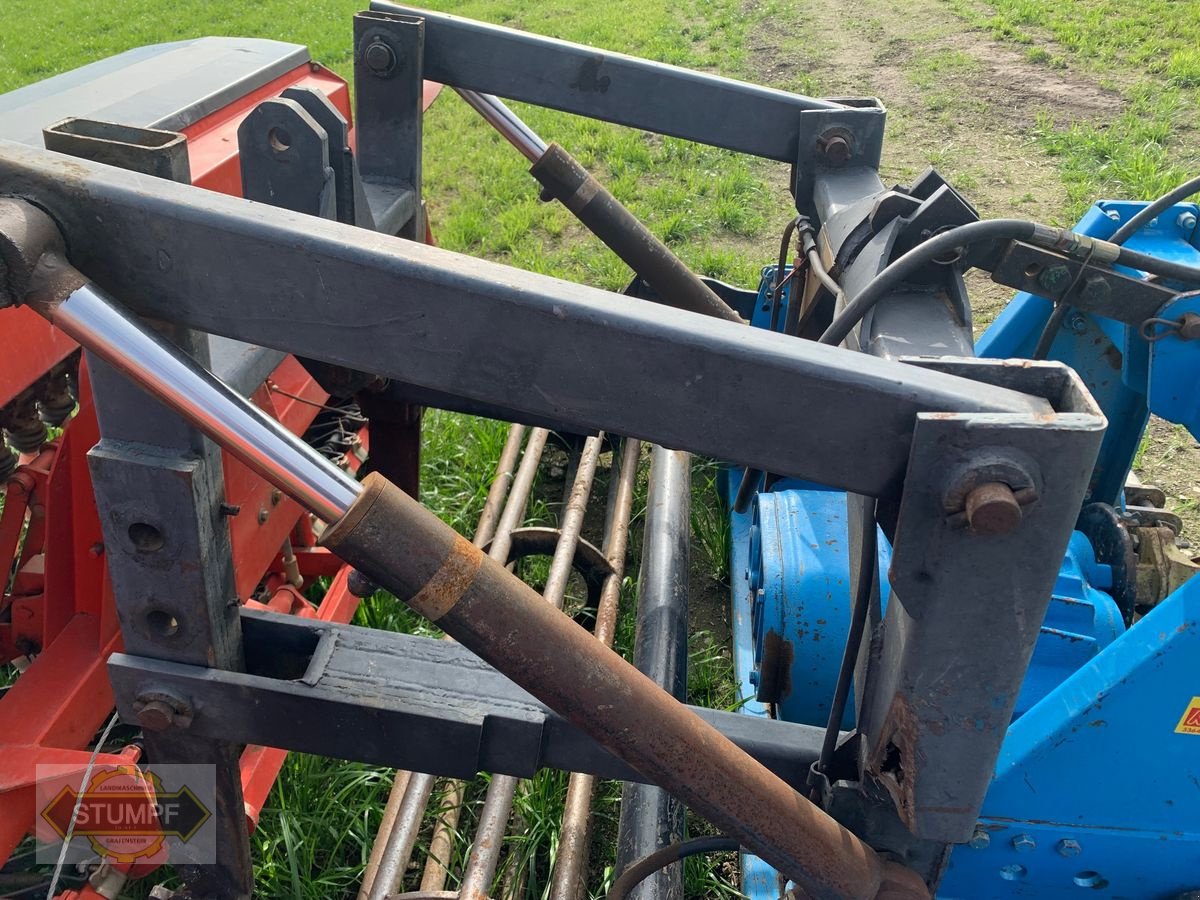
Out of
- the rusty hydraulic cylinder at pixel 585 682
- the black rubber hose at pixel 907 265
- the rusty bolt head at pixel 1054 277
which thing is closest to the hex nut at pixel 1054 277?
the rusty bolt head at pixel 1054 277

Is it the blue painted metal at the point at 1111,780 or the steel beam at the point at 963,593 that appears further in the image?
the blue painted metal at the point at 1111,780

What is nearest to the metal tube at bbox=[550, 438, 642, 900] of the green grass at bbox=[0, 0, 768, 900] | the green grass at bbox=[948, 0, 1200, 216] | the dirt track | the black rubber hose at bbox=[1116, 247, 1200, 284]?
the green grass at bbox=[0, 0, 768, 900]

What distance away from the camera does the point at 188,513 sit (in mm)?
1292

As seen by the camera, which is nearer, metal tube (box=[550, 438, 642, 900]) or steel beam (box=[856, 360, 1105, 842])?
steel beam (box=[856, 360, 1105, 842])

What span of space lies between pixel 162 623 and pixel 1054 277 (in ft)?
4.66

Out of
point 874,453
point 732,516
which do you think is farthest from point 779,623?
point 874,453

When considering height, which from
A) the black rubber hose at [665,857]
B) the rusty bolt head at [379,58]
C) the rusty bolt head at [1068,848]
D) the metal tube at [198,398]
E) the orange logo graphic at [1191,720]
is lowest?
the rusty bolt head at [1068,848]

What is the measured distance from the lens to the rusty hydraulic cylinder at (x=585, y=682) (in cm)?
99

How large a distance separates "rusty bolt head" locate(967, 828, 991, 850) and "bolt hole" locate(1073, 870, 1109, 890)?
0.20m

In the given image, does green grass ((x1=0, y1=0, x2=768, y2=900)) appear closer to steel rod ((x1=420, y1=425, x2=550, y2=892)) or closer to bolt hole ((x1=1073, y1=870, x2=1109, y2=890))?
steel rod ((x1=420, y1=425, x2=550, y2=892))

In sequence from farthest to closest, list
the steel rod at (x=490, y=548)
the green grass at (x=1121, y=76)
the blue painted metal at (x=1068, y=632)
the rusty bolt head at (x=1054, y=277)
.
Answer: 1. the green grass at (x=1121, y=76)
2. the steel rod at (x=490, y=548)
3. the blue painted metal at (x=1068, y=632)
4. the rusty bolt head at (x=1054, y=277)

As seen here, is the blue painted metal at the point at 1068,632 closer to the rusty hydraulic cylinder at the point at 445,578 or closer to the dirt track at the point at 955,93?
the rusty hydraulic cylinder at the point at 445,578

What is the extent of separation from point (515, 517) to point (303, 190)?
174cm

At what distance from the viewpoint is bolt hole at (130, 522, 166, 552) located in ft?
4.31
